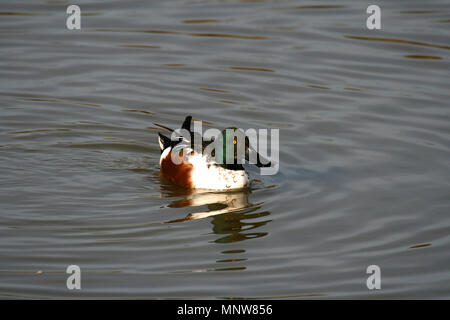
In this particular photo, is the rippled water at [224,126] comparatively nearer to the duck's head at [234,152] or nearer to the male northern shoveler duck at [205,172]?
the male northern shoveler duck at [205,172]

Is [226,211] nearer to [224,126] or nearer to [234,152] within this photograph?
[234,152]

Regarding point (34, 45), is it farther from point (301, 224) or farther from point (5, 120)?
point (301, 224)

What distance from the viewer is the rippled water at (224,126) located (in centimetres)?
684

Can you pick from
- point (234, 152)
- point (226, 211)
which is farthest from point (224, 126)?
point (226, 211)

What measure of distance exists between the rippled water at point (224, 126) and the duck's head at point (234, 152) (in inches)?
13.0

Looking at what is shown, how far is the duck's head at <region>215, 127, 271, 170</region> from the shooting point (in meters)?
8.80

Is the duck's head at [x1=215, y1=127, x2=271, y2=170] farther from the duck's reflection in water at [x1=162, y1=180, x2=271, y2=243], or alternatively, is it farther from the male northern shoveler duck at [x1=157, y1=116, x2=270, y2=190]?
the duck's reflection in water at [x1=162, y1=180, x2=271, y2=243]

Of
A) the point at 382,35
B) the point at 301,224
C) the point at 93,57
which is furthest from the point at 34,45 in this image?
the point at 301,224

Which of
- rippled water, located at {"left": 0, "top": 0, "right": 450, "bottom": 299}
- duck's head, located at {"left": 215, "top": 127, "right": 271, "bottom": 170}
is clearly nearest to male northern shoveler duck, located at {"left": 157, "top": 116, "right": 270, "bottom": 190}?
duck's head, located at {"left": 215, "top": 127, "right": 271, "bottom": 170}

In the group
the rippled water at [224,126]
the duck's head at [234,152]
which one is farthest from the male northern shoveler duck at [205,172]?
the rippled water at [224,126]

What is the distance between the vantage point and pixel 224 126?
10297mm

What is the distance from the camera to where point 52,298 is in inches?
247

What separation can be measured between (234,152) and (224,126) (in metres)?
1.43

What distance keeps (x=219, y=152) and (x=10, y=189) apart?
92.7 inches
